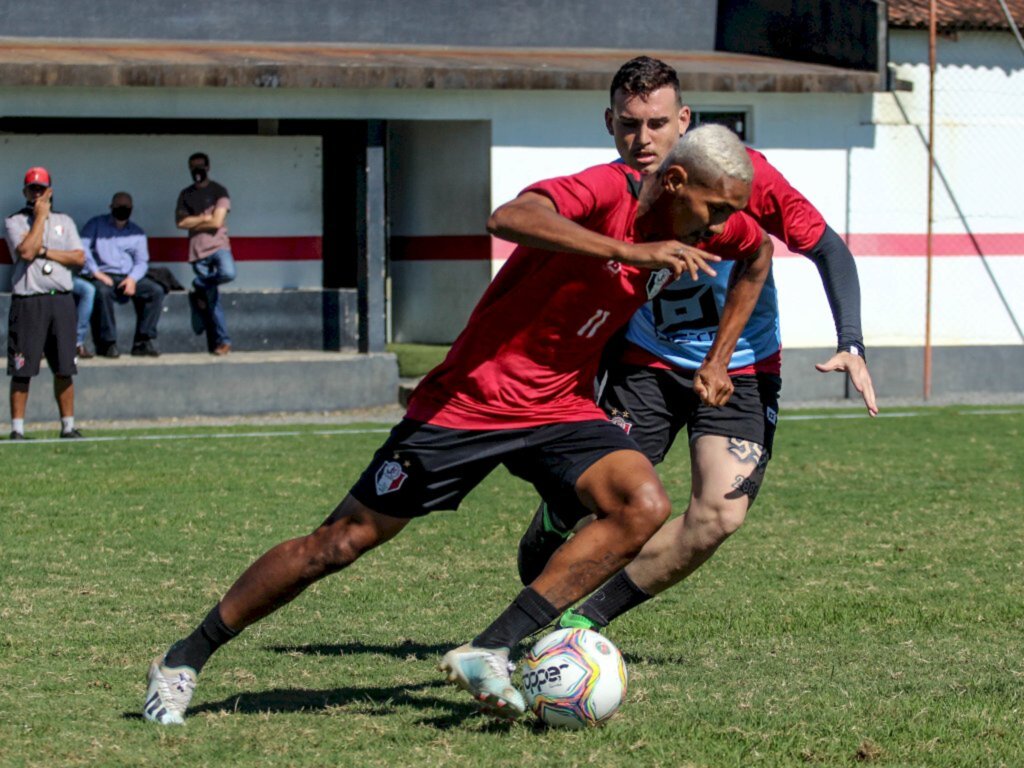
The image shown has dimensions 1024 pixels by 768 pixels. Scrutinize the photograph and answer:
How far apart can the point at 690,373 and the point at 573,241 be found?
5.99 feet

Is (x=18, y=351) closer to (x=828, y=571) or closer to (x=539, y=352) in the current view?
(x=828, y=571)

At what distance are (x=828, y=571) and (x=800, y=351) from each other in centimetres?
1067

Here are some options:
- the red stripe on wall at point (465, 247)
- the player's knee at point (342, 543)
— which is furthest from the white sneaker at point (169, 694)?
the red stripe on wall at point (465, 247)

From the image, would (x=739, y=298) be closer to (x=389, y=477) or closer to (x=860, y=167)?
(x=389, y=477)

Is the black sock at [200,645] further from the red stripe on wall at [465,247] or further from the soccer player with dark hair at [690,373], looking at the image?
the red stripe on wall at [465,247]

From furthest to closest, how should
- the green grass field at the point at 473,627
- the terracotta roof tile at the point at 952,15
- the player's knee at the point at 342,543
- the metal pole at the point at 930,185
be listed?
1. the terracotta roof tile at the point at 952,15
2. the metal pole at the point at 930,185
3. the player's knee at the point at 342,543
4. the green grass field at the point at 473,627

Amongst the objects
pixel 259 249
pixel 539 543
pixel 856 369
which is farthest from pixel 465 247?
pixel 856 369

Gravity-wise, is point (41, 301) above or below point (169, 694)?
above

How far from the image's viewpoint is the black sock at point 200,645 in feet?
17.9

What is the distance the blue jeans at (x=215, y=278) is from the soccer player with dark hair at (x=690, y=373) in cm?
1144

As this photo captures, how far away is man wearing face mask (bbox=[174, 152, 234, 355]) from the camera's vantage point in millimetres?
17609

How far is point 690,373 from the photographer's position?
6629 mm

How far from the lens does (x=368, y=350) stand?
1777cm

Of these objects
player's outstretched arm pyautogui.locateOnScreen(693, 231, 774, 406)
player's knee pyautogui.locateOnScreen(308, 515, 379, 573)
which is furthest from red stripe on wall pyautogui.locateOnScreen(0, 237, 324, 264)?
player's knee pyautogui.locateOnScreen(308, 515, 379, 573)
